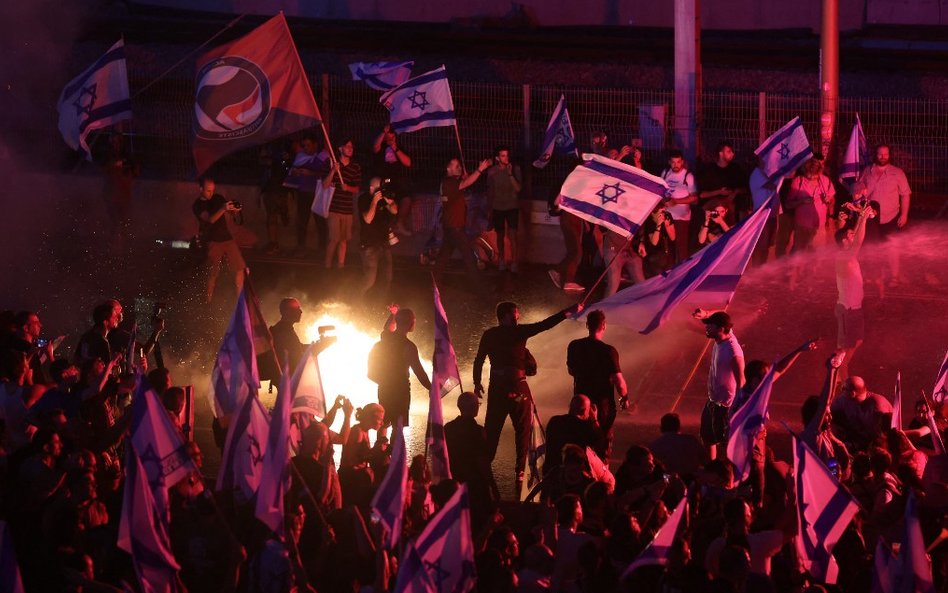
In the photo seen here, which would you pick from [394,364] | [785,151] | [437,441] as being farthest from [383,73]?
[437,441]

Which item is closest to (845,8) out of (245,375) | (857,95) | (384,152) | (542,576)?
(857,95)

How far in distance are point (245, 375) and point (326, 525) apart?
1937 mm

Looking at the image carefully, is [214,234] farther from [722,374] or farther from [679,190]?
[722,374]

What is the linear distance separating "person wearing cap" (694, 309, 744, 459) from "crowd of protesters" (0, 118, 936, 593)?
0.08ft

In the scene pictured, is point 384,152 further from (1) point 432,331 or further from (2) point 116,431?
(2) point 116,431

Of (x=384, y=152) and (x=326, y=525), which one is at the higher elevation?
(x=384, y=152)

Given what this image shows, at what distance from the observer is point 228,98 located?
17406 millimetres

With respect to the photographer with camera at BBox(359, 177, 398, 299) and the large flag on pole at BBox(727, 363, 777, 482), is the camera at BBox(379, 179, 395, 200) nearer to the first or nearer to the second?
the photographer with camera at BBox(359, 177, 398, 299)

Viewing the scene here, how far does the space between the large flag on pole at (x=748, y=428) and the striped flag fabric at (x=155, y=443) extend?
3821mm

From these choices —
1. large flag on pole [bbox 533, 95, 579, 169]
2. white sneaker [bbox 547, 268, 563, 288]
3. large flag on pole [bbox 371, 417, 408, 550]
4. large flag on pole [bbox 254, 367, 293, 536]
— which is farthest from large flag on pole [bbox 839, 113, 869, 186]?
large flag on pole [bbox 371, 417, 408, 550]

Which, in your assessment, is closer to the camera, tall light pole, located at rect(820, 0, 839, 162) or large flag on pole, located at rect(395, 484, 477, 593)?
large flag on pole, located at rect(395, 484, 477, 593)

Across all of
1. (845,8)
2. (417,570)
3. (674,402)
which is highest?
(845,8)

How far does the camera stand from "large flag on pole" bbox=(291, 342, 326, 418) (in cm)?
1302

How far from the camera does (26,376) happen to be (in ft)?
46.2
